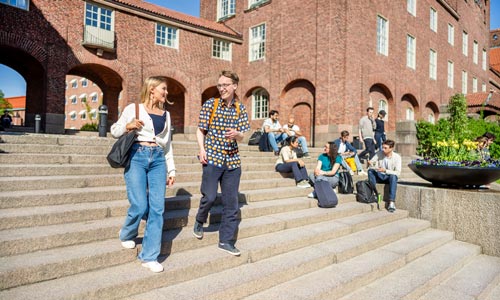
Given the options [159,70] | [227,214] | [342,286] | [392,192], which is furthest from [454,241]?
[159,70]

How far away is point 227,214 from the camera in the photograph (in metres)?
3.79

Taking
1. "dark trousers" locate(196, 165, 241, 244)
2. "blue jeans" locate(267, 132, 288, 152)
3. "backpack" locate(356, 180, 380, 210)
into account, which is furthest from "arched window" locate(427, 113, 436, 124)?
"dark trousers" locate(196, 165, 241, 244)

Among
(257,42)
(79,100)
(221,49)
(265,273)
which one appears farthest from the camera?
(79,100)

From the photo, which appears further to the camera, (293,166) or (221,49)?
(221,49)

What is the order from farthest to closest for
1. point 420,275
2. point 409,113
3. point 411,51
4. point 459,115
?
point 409,113, point 411,51, point 459,115, point 420,275

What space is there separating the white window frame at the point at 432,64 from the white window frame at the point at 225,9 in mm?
Answer: 14389

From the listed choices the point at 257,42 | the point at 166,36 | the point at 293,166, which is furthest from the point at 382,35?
the point at 293,166

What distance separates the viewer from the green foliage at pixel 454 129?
45.3ft

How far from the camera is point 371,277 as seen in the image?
4090mm

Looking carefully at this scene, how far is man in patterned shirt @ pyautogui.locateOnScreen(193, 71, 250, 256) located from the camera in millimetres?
3689

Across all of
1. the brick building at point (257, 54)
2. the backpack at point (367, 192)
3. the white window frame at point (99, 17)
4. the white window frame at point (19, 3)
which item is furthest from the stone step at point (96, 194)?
the white window frame at point (99, 17)

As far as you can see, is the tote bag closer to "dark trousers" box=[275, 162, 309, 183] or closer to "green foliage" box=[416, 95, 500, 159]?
"dark trousers" box=[275, 162, 309, 183]

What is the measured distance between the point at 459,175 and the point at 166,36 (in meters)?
16.7

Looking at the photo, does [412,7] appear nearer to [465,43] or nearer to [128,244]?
[465,43]
